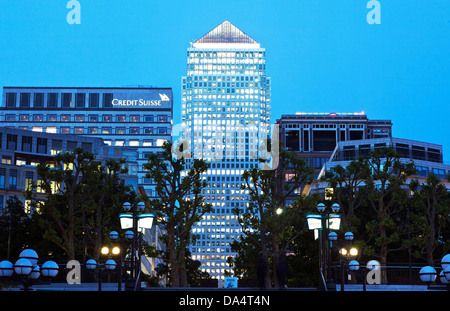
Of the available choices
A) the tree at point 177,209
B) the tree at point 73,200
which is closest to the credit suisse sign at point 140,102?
the tree at point 73,200

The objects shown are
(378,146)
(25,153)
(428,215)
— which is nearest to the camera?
(428,215)

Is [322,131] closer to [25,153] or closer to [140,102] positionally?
[140,102]

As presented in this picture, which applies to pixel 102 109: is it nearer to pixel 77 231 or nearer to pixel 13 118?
pixel 13 118

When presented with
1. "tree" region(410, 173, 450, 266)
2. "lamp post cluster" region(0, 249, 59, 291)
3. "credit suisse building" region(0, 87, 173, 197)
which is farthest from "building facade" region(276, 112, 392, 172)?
"lamp post cluster" region(0, 249, 59, 291)

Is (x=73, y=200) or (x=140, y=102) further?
(x=140, y=102)

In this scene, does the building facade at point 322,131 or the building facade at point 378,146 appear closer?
the building facade at point 378,146

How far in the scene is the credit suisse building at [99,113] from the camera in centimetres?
17412

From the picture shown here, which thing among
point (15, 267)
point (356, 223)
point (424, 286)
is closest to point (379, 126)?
point (356, 223)

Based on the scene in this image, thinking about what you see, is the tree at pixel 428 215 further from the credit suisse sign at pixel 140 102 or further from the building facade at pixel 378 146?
the credit suisse sign at pixel 140 102

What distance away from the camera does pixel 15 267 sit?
63.0ft

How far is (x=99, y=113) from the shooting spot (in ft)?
572

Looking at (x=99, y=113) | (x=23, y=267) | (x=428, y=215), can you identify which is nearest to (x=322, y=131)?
(x=99, y=113)

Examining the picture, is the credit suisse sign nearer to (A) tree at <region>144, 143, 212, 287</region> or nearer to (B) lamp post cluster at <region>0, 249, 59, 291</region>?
(A) tree at <region>144, 143, 212, 287</region>
